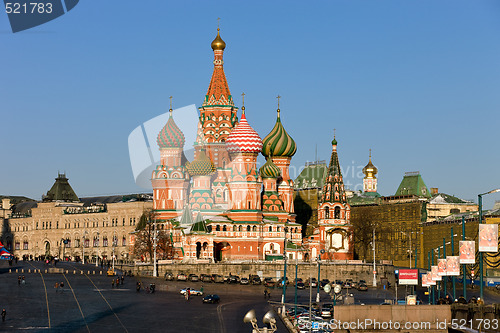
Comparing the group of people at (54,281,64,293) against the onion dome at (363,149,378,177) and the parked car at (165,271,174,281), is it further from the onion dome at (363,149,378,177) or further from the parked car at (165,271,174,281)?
the onion dome at (363,149,378,177)

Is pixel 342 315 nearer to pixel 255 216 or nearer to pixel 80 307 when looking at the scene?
pixel 80 307

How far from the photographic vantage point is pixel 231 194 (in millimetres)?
141000

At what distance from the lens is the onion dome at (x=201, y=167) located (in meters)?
145

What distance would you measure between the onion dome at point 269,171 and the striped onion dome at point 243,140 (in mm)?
5349

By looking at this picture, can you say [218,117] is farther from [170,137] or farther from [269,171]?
[269,171]

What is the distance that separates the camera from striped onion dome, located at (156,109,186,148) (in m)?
149

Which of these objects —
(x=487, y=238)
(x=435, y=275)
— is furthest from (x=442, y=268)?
(x=487, y=238)

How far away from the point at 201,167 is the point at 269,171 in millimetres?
9910

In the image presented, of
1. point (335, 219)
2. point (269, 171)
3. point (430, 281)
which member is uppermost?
point (269, 171)

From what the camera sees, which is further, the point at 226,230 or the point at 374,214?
the point at 374,214

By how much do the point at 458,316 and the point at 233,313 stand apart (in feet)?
82.6

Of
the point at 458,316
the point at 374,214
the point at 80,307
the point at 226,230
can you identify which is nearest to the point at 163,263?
the point at 226,230

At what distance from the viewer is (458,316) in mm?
61438

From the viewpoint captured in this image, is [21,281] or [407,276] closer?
[407,276]
